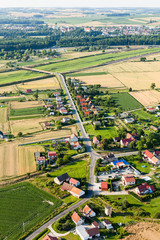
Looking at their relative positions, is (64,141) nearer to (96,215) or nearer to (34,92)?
(96,215)

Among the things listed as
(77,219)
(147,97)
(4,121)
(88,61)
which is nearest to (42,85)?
(4,121)

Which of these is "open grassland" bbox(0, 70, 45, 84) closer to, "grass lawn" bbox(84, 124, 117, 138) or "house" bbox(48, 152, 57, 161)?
"grass lawn" bbox(84, 124, 117, 138)

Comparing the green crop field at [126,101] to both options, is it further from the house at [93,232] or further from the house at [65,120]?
the house at [93,232]

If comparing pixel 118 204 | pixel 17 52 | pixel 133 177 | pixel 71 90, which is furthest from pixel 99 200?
pixel 17 52

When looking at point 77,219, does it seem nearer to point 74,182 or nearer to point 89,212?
point 89,212

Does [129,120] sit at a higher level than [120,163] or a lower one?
higher

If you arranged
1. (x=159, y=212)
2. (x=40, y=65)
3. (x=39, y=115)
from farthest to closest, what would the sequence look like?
(x=40, y=65), (x=39, y=115), (x=159, y=212)
